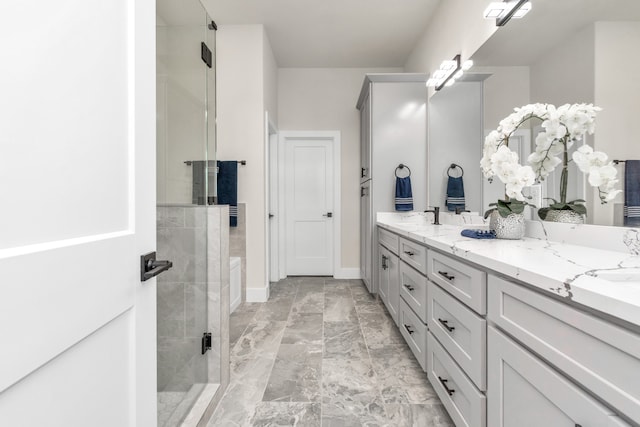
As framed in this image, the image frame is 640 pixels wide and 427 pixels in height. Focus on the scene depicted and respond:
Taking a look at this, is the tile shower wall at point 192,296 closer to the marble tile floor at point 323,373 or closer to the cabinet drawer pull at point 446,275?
the marble tile floor at point 323,373

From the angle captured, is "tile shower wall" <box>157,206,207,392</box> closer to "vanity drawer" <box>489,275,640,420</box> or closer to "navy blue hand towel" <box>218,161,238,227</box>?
"vanity drawer" <box>489,275,640,420</box>

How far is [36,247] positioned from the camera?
1.56 ft

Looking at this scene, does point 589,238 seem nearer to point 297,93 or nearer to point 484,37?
point 484,37

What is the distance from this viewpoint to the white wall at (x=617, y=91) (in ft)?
3.48

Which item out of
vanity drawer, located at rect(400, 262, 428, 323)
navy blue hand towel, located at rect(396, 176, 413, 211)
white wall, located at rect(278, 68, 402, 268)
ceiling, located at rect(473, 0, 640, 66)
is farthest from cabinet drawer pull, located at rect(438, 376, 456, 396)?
white wall, located at rect(278, 68, 402, 268)

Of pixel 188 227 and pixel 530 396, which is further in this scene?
pixel 188 227

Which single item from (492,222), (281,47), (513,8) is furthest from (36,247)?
(281,47)

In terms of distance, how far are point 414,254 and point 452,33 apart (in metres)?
2.01

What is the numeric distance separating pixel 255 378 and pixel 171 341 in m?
0.69

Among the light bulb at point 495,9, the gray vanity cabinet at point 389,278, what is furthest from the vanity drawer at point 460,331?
the light bulb at point 495,9

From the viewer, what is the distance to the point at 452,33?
2598mm

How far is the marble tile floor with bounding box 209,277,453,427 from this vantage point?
58.8 inches

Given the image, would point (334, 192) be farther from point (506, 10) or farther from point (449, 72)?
point (506, 10)

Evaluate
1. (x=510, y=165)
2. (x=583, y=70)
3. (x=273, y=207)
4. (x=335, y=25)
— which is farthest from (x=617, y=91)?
(x=273, y=207)
